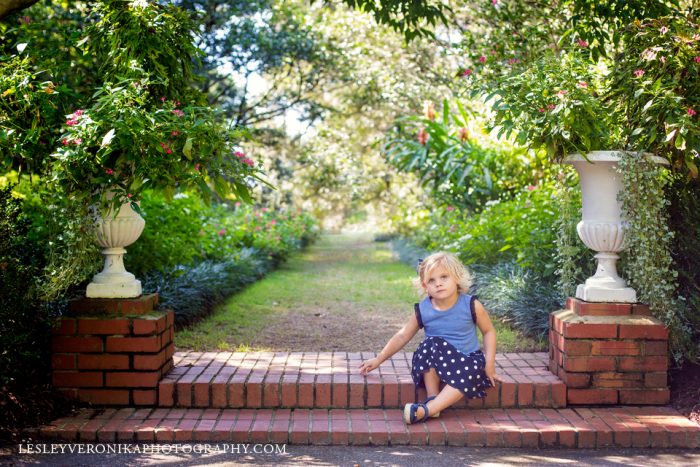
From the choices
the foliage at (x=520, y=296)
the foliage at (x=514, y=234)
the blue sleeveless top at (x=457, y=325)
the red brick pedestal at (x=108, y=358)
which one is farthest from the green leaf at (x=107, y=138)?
the foliage at (x=514, y=234)

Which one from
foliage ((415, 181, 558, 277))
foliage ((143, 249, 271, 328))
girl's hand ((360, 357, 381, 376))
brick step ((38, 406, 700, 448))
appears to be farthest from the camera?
foliage ((415, 181, 558, 277))

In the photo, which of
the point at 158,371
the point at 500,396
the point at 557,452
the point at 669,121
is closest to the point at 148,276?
the point at 158,371

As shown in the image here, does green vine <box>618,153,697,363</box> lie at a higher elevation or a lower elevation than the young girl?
higher

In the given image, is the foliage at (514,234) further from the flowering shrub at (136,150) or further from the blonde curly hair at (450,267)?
the flowering shrub at (136,150)

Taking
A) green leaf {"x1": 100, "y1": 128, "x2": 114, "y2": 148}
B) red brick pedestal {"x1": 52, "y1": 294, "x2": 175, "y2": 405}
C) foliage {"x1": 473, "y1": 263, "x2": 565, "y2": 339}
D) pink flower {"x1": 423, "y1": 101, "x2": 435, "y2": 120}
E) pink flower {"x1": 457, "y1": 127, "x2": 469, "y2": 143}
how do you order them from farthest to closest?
pink flower {"x1": 423, "y1": 101, "x2": 435, "y2": 120} < pink flower {"x1": 457, "y1": 127, "x2": 469, "y2": 143} < foliage {"x1": 473, "y1": 263, "x2": 565, "y2": 339} < red brick pedestal {"x1": 52, "y1": 294, "x2": 175, "y2": 405} < green leaf {"x1": 100, "y1": 128, "x2": 114, "y2": 148}

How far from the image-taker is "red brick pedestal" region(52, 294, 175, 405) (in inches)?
147

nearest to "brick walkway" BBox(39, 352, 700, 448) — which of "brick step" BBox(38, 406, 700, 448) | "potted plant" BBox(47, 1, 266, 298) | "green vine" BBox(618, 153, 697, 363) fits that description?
"brick step" BBox(38, 406, 700, 448)

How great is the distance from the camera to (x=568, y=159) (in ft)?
12.3

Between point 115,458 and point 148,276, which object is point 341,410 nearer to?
point 115,458

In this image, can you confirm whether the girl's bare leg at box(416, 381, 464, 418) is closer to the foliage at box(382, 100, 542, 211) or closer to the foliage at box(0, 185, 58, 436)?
the foliage at box(0, 185, 58, 436)

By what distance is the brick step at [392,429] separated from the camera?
3377 mm

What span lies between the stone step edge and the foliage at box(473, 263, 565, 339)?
146 centimetres

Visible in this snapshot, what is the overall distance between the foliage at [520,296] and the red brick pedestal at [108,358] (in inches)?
115

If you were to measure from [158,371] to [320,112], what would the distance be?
37.1 ft
